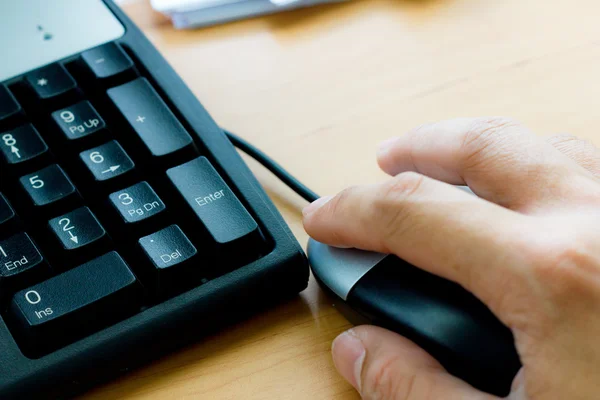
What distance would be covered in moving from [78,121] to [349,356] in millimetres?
228

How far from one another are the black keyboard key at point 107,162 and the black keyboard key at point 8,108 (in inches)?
2.4

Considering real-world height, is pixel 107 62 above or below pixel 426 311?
above

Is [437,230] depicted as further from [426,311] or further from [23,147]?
[23,147]

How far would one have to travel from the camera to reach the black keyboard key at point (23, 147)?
418 mm

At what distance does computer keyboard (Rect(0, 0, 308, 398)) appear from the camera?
Answer: 363 mm

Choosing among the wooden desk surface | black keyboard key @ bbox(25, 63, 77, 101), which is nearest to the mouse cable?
the wooden desk surface

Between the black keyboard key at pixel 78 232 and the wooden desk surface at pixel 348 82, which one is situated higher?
the black keyboard key at pixel 78 232

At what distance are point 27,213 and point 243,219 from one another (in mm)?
130

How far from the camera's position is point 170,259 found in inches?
14.7

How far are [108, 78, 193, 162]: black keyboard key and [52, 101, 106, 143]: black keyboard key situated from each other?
0.6 inches

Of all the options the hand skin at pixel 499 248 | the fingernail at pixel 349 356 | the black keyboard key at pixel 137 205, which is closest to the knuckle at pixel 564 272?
the hand skin at pixel 499 248

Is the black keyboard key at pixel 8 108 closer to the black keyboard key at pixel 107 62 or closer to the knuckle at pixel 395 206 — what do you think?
the black keyboard key at pixel 107 62

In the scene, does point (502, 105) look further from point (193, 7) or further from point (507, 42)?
point (193, 7)

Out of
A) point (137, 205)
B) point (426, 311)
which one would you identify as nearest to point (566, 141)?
point (426, 311)
